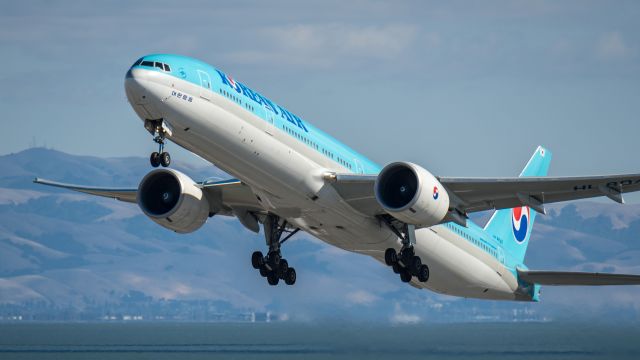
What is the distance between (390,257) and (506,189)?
4.89 m

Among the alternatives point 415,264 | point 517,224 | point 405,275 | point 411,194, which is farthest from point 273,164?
point 517,224

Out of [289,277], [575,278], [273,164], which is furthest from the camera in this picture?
[575,278]

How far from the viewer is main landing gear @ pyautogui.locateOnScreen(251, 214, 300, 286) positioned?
42219 mm

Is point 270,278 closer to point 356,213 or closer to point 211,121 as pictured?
point 356,213

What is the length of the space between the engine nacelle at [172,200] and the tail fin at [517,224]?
14.5 metres

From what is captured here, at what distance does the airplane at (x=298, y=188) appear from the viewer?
3425cm

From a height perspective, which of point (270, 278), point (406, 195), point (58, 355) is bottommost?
point (58, 355)

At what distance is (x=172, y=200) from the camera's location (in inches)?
1590

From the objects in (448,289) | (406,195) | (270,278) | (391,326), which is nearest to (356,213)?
(406,195)

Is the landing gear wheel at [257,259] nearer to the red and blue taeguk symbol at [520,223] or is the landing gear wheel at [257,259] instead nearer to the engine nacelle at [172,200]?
the engine nacelle at [172,200]

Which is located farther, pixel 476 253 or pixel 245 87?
pixel 476 253

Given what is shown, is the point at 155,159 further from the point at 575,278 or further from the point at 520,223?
the point at 520,223

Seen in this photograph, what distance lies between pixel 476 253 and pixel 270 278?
8.60 m

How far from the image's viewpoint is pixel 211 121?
3441cm
